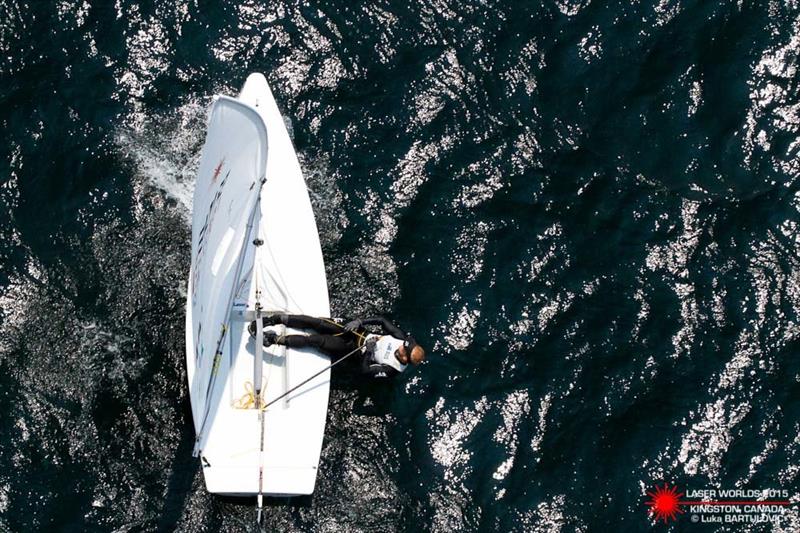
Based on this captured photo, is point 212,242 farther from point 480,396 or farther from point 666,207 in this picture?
point 666,207

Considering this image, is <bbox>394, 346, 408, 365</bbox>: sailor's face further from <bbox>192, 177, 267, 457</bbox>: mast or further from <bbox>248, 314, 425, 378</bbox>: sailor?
<bbox>192, 177, 267, 457</bbox>: mast

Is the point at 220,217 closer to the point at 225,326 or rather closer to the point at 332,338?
the point at 225,326

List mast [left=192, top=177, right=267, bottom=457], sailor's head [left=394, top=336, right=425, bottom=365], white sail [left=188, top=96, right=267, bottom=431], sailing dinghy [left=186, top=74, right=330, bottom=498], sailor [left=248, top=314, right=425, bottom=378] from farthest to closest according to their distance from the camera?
sailor [left=248, top=314, right=425, bottom=378], sailor's head [left=394, top=336, right=425, bottom=365], sailing dinghy [left=186, top=74, right=330, bottom=498], mast [left=192, top=177, right=267, bottom=457], white sail [left=188, top=96, right=267, bottom=431]

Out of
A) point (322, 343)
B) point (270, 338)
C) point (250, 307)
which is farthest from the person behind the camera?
point (250, 307)

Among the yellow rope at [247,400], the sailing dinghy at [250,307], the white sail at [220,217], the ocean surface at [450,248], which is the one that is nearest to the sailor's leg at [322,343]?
the sailing dinghy at [250,307]

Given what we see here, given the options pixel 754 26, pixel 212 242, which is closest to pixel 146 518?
pixel 212 242

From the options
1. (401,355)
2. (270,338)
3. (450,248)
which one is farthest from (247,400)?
(450,248)

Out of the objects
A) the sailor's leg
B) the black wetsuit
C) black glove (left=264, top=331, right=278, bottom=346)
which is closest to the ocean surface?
the black wetsuit
